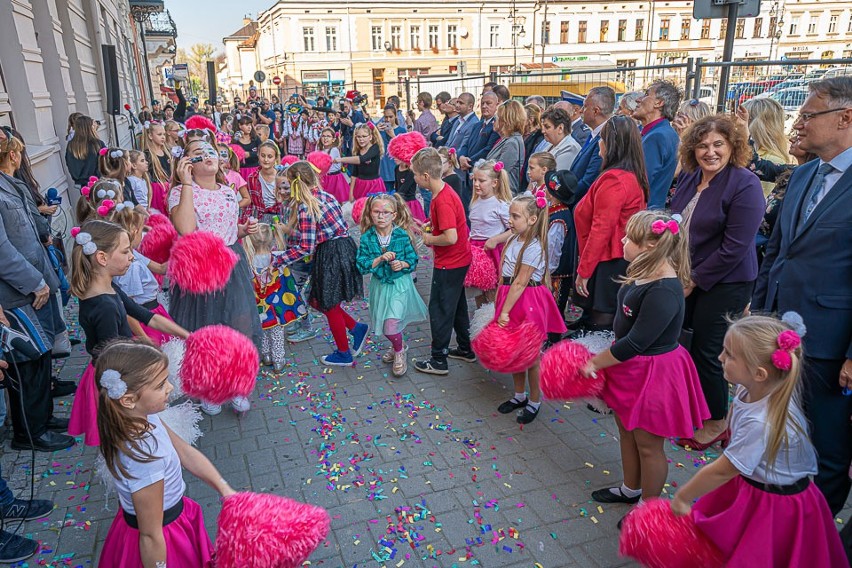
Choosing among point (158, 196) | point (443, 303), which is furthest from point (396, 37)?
point (443, 303)

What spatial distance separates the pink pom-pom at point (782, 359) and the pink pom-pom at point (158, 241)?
13.4ft

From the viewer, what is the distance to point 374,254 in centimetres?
490

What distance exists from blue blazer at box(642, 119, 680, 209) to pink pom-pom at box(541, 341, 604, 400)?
7.08 feet

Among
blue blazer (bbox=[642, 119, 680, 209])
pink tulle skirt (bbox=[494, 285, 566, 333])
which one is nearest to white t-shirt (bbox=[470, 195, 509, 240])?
pink tulle skirt (bbox=[494, 285, 566, 333])

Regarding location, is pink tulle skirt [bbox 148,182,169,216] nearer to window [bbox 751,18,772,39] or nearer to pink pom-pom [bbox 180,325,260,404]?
pink pom-pom [bbox 180,325,260,404]

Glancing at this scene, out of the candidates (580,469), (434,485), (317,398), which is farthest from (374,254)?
(580,469)

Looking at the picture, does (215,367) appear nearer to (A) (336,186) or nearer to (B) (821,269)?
(B) (821,269)

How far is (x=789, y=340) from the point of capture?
2.12 m

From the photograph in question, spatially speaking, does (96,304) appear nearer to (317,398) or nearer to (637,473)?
(317,398)

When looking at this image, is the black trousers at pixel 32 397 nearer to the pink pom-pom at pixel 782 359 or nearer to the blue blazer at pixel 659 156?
the pink pom-pom at pixel 782 359

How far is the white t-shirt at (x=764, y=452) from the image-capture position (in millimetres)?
2184

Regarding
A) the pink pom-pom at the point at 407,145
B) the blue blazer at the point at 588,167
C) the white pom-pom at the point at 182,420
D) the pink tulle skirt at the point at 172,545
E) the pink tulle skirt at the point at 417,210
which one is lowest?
the pink tulle skirt at the point at 172,545

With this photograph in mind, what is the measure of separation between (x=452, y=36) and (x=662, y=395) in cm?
5815

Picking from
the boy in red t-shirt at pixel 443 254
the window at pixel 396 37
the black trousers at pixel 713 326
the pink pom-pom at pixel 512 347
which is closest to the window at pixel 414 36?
the window at pixel 396 37
